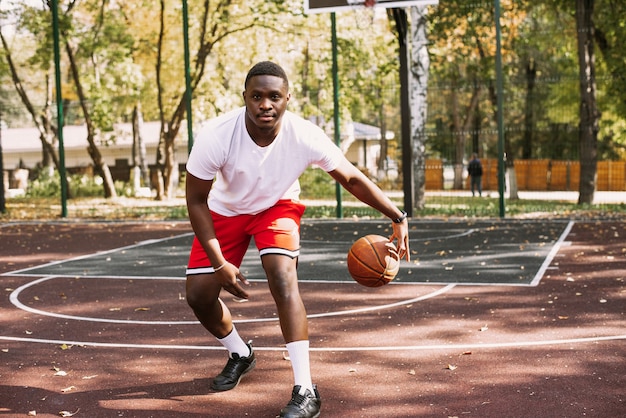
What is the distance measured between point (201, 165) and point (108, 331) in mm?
2911

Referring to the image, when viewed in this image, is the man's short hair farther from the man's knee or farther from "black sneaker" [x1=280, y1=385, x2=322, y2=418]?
"black sneaker" [x1=280, y1=385, x2=322, y2=418]

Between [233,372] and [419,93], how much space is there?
43.7 ft

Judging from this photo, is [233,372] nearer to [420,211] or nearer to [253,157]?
[253,157]

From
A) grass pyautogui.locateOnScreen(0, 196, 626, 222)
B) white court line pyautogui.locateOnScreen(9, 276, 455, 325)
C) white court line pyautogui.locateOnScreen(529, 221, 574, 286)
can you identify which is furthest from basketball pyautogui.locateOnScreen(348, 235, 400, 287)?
grass pyautogui.locateOnScreen(0, 196, 626, 222)

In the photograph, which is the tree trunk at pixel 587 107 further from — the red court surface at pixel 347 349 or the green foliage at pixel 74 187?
the green foliage at pixel 74 187

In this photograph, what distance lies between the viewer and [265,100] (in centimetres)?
427

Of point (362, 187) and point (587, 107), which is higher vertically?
point (587, 107)

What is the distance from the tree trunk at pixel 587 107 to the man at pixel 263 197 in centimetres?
1420

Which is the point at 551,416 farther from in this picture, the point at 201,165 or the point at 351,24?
the point at 351,24

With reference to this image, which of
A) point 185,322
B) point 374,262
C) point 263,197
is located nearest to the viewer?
point 263,197

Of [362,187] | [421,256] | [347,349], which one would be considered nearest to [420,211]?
[421,256]

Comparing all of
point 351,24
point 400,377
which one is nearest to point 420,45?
point 351,24

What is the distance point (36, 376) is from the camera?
534cm

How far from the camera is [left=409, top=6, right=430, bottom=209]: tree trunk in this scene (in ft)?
55.5
